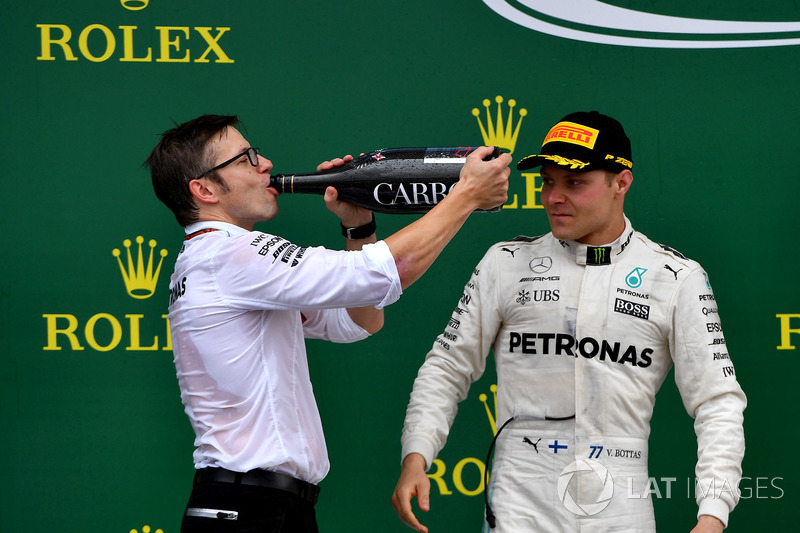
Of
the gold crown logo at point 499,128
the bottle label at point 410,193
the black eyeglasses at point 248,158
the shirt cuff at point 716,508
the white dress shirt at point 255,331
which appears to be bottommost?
the shirt cuff at point 716,508

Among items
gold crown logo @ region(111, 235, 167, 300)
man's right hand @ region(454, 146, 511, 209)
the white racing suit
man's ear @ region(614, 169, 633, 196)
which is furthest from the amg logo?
gold crown logo @ region(111, 235, 167, 300)

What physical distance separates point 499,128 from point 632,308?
778 millimetres

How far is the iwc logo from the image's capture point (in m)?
1.68

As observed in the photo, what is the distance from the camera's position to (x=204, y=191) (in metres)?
1.67

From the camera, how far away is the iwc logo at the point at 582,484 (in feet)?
5.52

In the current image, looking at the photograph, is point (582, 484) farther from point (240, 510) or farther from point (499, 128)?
point (499, 128)

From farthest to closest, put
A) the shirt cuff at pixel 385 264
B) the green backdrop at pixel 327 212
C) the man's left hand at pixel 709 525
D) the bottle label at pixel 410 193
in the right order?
the green backdrop at pixel 327 212, the bottle label at pixel 410 193, the man's left hand at pixel 709 525, the shirt cuff at pixel 385 264

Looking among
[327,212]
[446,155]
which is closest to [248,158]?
[446,155]

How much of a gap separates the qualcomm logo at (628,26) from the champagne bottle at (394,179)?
0.71m

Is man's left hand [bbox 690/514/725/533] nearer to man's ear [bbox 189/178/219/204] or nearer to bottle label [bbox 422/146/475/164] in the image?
bottle label [bbox 422/146/475/164]

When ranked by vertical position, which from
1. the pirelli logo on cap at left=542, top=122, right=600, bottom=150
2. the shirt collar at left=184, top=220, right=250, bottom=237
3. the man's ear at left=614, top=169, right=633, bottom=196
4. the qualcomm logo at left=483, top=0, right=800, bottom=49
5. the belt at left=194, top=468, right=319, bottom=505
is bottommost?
the belt at left=194, top=468, right=319, bottom=505

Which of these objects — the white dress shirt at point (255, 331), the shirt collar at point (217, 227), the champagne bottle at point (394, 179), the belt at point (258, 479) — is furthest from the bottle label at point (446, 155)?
the belt at point (258, 479)

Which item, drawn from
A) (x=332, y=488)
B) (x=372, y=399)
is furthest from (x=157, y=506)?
(x=372, y=399)

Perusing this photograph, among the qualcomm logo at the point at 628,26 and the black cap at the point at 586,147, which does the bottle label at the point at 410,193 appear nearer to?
the black cap at the point at 586,147
